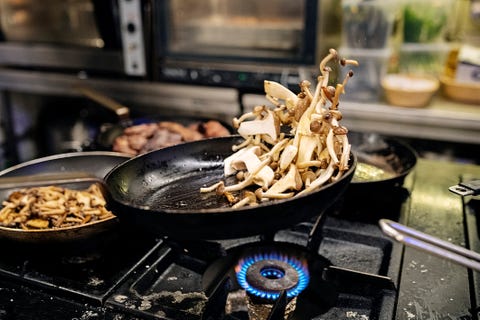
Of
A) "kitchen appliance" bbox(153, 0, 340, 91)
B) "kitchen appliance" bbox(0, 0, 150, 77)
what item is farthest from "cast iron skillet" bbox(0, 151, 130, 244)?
"kitchen appliance" bbox(0, 0, 150, 77)

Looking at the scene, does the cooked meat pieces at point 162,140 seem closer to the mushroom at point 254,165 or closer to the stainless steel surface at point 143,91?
the mushroom at point 254,165

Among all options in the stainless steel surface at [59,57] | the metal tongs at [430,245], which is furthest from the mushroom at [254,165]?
the stainless steel surface at [59,57]

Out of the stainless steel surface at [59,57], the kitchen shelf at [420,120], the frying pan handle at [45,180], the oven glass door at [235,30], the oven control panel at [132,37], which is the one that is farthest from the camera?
the stainless steel surface at [59,57]

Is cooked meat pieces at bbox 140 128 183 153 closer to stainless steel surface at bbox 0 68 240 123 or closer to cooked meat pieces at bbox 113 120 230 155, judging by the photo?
cooked meat pieces at bbox 113 120 230 155

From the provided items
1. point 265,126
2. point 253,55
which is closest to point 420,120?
point 253,55

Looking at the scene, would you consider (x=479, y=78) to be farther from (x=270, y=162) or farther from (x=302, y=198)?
(x=302, y=198)

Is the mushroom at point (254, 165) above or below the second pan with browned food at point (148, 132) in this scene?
above

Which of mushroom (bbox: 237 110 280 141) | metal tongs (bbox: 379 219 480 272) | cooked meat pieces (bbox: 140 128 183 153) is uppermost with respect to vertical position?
mushroom (bbox: 237 110 280 141)
